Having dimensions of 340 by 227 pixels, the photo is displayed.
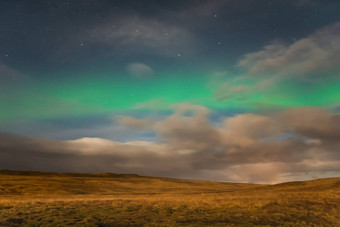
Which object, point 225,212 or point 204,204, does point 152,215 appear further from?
point 204,204

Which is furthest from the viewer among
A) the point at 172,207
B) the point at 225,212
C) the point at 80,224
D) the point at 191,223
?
the point at 172,207

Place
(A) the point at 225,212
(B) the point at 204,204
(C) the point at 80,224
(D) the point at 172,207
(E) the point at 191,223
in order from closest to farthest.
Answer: (C) the point at 80,224, (E) the point at 191,223, (A) the point at 225,212, (D) the point at 172,207, (B) the point at 204,204

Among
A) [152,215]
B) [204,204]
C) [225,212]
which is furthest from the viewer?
[204,204]

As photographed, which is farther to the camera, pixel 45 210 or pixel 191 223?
pixel 45 210

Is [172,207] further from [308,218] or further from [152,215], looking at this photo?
[308,218]

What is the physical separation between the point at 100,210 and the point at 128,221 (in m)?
5.70

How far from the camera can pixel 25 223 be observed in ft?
67.4

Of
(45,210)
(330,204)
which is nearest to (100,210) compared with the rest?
(45,210)

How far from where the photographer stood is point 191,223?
21.8 metres

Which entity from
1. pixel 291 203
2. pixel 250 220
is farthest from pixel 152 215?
pixel 291 203

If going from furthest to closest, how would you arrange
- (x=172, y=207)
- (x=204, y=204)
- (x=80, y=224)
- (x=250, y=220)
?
1. (x=204, y=204)
2. (x=172, y=207)
3. (x=250, y=220)
4. (x=80, y=224)

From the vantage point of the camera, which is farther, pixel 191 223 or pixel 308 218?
pixel 308 218

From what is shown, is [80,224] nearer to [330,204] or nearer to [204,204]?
[204,204]

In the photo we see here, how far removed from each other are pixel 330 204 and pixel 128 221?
69.1 ft
